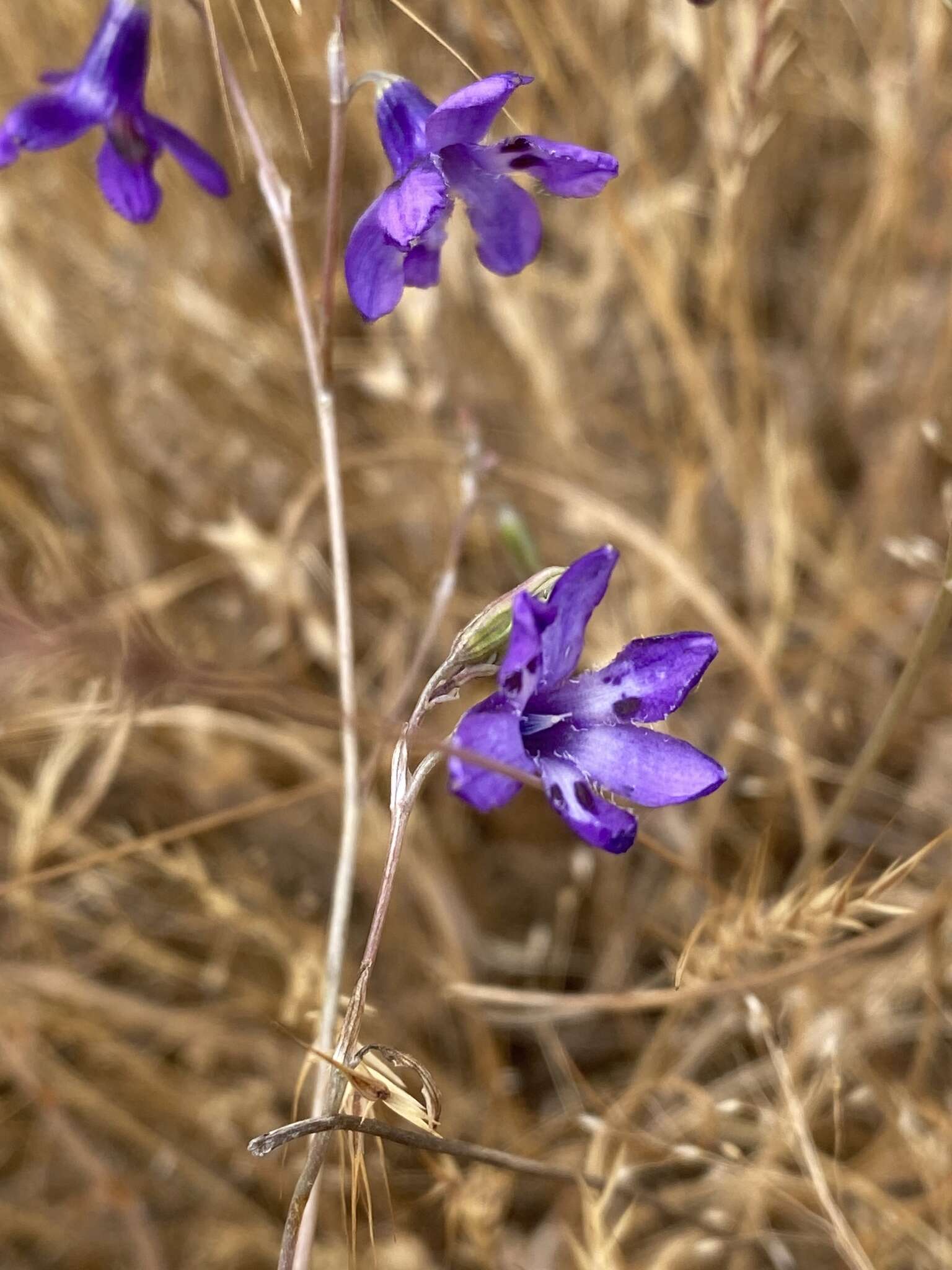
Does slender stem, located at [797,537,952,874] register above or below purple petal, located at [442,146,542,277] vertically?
below

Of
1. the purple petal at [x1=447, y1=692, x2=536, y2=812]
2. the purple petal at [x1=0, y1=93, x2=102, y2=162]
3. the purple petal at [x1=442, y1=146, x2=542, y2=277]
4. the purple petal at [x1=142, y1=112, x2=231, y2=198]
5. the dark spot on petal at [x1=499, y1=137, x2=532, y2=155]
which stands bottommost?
the purple petal at [x1=447, y1=692, x2=536, y2=812]

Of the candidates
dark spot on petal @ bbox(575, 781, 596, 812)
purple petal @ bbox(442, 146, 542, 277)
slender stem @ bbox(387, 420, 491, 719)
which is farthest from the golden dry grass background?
dark spot on petal @ bbox(575, 781, 596, 812)

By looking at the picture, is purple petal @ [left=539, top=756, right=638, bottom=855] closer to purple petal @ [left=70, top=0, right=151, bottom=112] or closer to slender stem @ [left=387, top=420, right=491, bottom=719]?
slender stem @ [left=387, top=420, right=491, bottom=719]

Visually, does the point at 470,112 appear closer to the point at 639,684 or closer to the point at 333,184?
the point at 333,184

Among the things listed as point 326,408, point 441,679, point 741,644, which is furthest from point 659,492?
point 441,679

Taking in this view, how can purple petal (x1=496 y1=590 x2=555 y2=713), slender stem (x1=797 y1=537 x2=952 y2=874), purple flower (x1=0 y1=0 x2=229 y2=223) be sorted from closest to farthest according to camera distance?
purple petal (x1=496 y1=590 x2=555 y2=713) < slender stem (x1=797 y1=537 x2=952 y2=874) < purple flower (x1=0 y1=0 x2=229 y2=223)

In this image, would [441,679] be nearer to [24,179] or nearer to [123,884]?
[123,884]

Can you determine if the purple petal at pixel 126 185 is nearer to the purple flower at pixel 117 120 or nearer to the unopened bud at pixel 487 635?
the purple flower at pixel 117 120

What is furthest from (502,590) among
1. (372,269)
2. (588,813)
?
(588,813)
